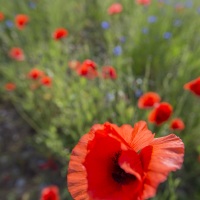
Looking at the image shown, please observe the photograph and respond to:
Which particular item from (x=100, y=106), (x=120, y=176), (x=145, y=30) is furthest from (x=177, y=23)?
(x=120, y=176)

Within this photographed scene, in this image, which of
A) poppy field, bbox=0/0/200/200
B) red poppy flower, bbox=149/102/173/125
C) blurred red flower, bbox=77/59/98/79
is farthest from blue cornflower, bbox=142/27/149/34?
red poppy flower, bbox=149/102/173/125

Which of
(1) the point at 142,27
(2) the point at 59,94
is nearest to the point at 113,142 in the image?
(2) the point at 59,94

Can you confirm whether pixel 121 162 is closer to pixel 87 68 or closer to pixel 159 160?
pixel 159 160

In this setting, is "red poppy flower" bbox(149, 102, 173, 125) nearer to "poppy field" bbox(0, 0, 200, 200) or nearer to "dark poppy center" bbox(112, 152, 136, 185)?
"poppy field" bbox(0, 0, 200, 200)

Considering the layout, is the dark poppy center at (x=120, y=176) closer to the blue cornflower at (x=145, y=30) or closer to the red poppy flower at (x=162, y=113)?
the red poppy flower at (x=162, y=113)

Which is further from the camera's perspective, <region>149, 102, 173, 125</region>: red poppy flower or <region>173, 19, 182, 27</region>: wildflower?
<region>173, 19, 182, 27</region>: wildflower

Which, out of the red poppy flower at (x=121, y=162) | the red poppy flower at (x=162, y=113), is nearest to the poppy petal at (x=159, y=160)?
the red poppy flower at (x=121, y=162)

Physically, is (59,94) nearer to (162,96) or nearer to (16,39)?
(162,96)
